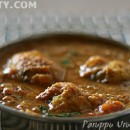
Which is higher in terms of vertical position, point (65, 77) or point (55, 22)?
point (55, 22)

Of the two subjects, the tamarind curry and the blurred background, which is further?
the blurred background

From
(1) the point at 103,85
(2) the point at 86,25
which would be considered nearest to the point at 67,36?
(2) the point at 86,25

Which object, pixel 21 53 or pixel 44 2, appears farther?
pixel 44 2

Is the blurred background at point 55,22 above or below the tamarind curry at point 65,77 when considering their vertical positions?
above

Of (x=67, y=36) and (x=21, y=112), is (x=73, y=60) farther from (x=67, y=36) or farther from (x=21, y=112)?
(x=21, y=112)

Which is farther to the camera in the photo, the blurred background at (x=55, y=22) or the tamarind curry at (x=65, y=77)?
the blurred background at (x=55, y=22)

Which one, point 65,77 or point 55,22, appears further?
point 55,22

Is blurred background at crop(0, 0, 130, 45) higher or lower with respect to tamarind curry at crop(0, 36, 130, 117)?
higher

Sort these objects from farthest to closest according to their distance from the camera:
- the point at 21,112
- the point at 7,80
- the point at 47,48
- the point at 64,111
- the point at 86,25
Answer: the point at 86,25, the point at 47,48, the point at 7,80, the point at 64,111, the point at 21,112
